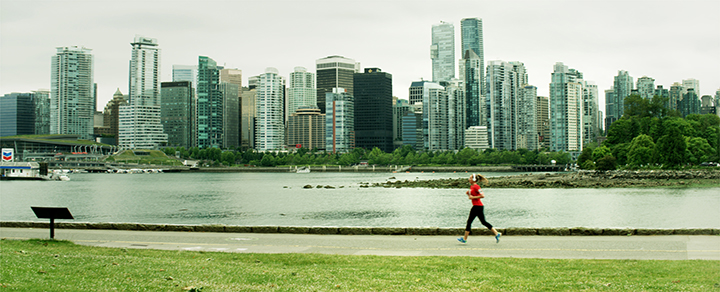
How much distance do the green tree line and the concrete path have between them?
108 meters

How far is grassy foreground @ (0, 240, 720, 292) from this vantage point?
12125 millimetres

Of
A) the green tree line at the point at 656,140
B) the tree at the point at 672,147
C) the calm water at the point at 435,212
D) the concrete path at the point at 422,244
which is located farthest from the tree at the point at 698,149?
the concrete path at the point at 422,244

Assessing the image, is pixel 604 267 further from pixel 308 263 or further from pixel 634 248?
pixel 308 263

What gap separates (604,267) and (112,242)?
57.5 ft

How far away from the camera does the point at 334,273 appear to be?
545 inches

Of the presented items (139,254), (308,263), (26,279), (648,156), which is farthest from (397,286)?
(648,156)

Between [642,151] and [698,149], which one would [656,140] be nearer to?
[698,149]

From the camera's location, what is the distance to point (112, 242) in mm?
21641

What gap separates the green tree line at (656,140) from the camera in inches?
4535

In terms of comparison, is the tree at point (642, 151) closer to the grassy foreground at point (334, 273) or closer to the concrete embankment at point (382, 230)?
the concrete embankment at point (382, 230)

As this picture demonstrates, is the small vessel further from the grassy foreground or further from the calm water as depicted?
the grassy foreground

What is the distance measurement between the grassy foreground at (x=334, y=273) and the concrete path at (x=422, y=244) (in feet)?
5.55

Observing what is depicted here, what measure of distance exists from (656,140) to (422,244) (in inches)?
5032

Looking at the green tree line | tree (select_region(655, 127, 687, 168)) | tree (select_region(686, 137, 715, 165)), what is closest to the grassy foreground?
tree (select_region(655, 127, 687, 168))
